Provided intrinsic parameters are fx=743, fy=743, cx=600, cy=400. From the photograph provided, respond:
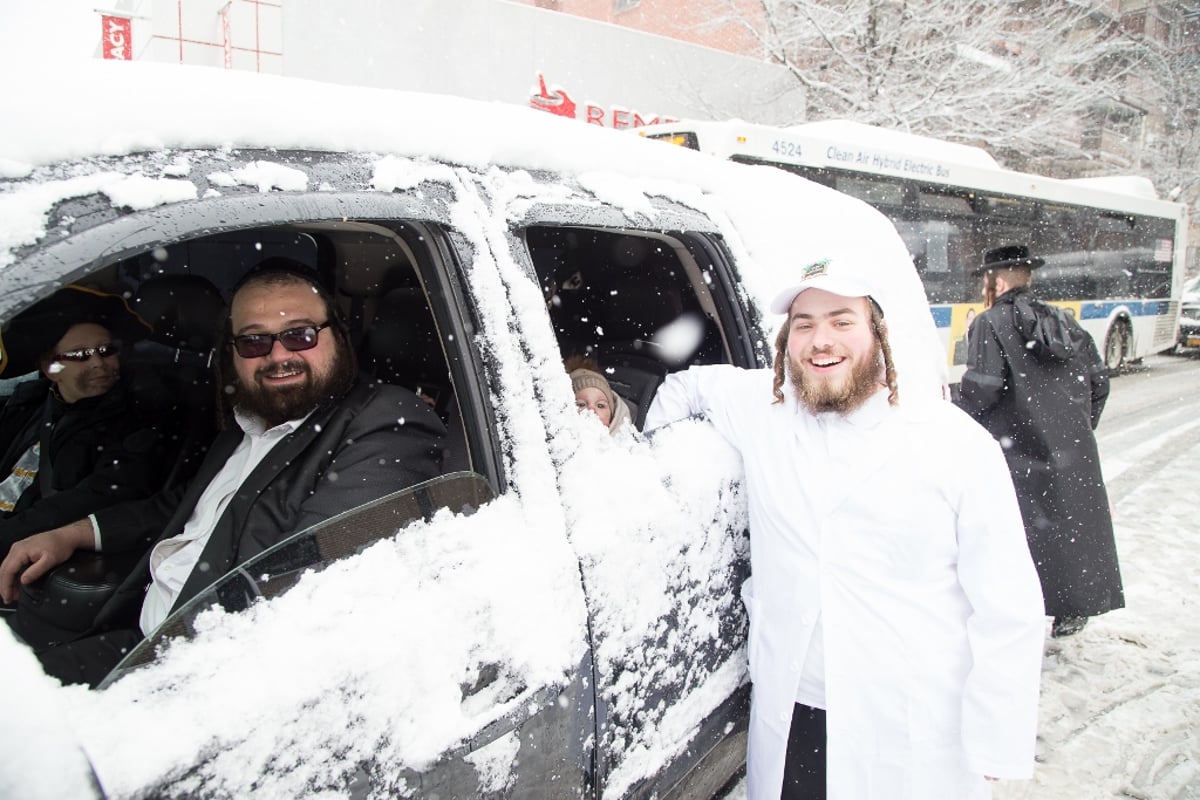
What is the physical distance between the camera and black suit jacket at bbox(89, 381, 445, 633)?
1563 millimetres

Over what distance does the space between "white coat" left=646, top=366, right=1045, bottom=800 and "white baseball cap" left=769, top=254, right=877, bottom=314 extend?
280 mm

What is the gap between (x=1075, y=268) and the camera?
1127 cm

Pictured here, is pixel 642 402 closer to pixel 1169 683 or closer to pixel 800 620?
pixel 800 620

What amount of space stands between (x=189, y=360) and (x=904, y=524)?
2.41 meters

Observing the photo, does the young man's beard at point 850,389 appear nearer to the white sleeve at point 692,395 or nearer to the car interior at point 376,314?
the white sleeve at point 692,395

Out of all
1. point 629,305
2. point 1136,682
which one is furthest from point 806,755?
point 1136,682

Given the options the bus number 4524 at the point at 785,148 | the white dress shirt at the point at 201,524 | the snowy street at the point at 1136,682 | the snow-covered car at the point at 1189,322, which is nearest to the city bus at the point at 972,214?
the bus number 4524 at the point at 785,148

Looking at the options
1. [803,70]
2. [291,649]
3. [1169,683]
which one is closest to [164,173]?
[291,649]

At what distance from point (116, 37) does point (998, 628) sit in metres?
11.4

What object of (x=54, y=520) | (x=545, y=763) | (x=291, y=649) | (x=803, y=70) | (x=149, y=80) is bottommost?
(x=545, y=763)

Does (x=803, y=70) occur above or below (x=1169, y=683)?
above

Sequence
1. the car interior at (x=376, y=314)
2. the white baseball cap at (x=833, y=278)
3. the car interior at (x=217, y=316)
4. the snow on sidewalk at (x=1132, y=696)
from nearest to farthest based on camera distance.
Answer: the white baseball cap at (x=833, y=278)
the car interior at (x=376, y=314)
the car interior at (x=217, y=316)
the snow on sidewalk at (x=1132, y=696)

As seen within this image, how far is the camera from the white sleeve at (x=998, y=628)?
1616mm

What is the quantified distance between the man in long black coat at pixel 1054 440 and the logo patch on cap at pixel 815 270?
6.73ft
